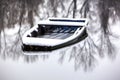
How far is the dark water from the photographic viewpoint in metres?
0.85

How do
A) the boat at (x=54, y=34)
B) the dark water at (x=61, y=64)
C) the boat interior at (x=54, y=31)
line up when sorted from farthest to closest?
the boat interior at (x=54, y=31)
the boat at (x=54, y=34)
the dark water at (x=61, y=64)

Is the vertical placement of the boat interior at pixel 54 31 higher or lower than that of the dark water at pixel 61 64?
higher

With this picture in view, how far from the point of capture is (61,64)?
90 centimetres

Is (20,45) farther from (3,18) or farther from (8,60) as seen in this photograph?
(3,18)

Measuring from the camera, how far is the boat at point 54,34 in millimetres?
949

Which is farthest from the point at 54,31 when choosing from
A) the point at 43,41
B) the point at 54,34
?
the point at 43,41

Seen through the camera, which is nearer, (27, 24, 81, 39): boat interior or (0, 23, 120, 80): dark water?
(0, 23, 120, 80): dark water

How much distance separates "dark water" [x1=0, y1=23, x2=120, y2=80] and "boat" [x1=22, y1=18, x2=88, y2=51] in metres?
0.02

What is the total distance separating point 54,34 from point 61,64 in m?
0.21

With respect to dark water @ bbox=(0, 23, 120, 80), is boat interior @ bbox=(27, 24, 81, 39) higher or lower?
higher

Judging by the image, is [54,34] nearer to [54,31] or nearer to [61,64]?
[54,31]

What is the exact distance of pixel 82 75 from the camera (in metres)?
0.85

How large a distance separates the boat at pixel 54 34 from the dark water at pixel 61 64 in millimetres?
25

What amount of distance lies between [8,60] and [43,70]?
164 millimetres
